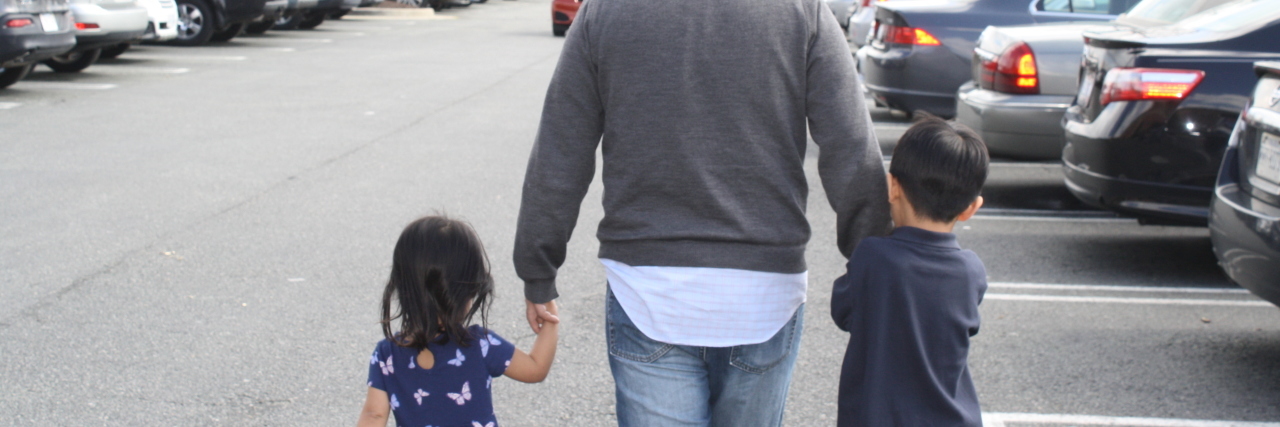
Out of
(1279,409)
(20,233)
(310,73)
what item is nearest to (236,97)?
(310,73)

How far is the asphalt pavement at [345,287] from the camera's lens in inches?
152

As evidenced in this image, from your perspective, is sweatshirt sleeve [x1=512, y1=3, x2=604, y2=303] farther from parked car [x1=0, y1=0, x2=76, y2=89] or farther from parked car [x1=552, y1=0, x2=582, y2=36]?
parked car [x1=552, y1=0, x2=582, y2=36]

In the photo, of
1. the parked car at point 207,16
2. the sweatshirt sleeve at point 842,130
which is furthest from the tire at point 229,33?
the sweatshirt sleeve at point 842,130

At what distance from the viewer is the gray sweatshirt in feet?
7.00

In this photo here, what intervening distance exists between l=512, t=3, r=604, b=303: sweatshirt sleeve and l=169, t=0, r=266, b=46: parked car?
637 inches

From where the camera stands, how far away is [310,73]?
14148 millimetres

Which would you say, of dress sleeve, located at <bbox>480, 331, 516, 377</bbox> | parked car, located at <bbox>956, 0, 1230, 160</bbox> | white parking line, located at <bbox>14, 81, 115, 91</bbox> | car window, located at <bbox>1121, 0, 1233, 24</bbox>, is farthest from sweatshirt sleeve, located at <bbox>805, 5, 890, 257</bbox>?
white parking line, located at <bbox>14, 81, 115, 91</bbox>

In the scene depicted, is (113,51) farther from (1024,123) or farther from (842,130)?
(842,130)

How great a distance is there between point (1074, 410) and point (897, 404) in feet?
5.77

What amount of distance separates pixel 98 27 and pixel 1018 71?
9.71 meters

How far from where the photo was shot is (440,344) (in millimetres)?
2404

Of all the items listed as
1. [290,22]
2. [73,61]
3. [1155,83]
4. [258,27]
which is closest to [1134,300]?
[1155,83]

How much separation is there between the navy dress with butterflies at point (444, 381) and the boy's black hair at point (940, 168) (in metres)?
0.87

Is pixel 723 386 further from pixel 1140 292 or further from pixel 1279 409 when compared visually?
pixel 1140 292
